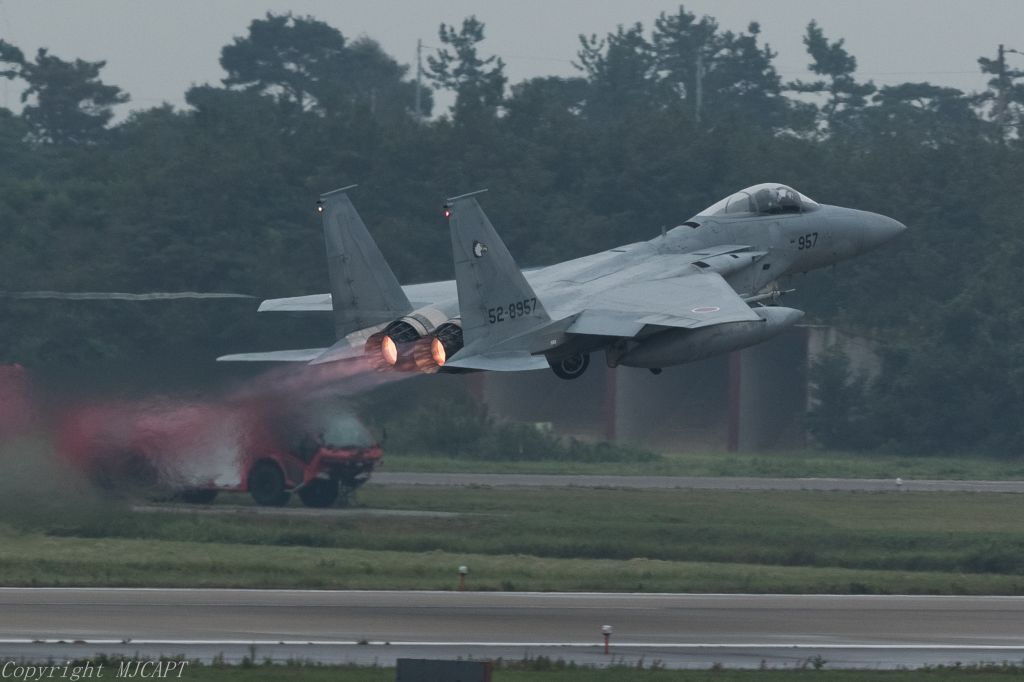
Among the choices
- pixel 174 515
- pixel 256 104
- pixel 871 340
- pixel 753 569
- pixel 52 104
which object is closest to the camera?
pixel 753 569

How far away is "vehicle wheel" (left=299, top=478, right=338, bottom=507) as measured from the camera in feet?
114

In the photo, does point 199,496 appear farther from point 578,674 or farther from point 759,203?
point 578,674

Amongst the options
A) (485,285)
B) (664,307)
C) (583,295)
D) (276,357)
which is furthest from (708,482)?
(485,285)

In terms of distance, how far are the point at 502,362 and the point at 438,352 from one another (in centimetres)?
173

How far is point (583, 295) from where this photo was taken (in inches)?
1182

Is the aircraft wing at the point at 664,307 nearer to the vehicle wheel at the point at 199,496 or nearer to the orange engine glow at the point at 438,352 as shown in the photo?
the orange engine glow at the point at 438,352

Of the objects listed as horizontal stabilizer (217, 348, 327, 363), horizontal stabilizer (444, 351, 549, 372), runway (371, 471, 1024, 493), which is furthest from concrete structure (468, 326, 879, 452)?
horizontal stabilizer (444, 351, 549, 372)

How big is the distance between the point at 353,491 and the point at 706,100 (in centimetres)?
7333

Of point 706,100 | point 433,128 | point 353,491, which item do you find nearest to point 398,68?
point 706,100

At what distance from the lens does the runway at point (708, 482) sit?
40625mm

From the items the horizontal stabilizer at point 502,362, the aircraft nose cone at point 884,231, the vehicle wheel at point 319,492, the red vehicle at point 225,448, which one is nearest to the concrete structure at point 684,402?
the vehicle wheel at point 319,492

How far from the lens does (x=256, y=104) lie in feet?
250

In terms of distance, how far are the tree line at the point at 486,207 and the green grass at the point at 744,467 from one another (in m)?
6.26

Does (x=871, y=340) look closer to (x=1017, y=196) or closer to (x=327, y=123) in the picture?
(x=1017, y=196)
